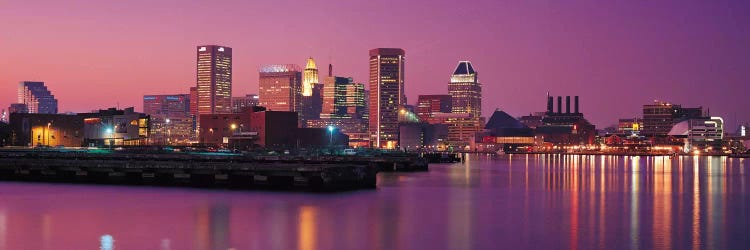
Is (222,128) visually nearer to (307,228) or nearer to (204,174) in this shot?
(204,174)

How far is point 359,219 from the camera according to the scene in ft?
146

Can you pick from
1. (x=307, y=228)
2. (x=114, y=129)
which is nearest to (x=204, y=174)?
(x=307, y=228)

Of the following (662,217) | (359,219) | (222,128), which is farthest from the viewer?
(222,128)

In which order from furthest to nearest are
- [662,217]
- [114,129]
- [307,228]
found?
[114,129] → [662,217] → [307,228]

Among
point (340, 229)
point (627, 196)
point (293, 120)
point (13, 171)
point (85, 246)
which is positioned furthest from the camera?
point (293, 120)

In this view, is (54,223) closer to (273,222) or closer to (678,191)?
(273,222)

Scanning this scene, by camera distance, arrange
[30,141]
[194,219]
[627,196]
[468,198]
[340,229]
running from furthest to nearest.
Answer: [30,141], [627,196], [468,198], [194,219], [340,229]

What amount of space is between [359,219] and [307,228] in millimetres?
4246

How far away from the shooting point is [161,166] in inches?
2670

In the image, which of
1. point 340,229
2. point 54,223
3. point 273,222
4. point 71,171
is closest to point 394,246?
point 340,229

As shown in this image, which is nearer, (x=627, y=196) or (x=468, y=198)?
(x=468, y=198)

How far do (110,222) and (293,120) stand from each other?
438 feet

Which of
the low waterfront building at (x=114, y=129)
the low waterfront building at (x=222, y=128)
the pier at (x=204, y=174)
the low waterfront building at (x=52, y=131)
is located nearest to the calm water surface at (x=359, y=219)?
the pier at (x=204, y=174)

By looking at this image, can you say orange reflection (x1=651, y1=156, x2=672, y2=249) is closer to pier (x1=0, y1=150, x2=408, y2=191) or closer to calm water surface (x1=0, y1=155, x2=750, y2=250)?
calm water surface (x1=0, y1=155, x2=750, y2=250)
